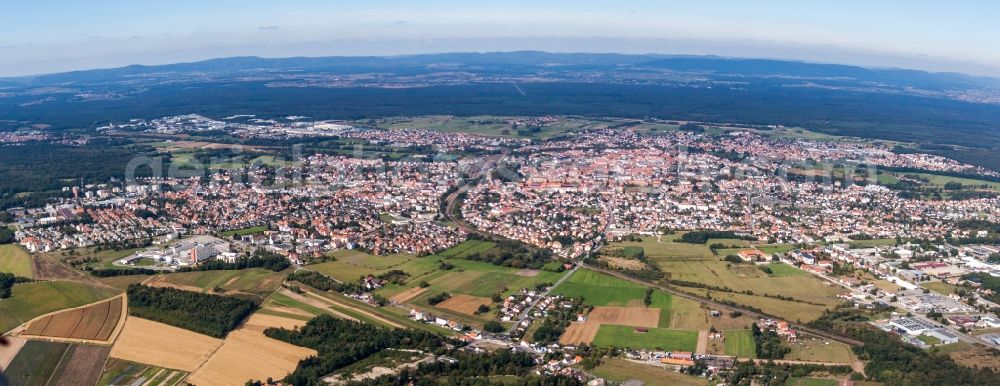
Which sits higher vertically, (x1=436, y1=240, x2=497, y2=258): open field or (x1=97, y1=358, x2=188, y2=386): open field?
(x1=436, y1=240, x2=497, y2=258): open field

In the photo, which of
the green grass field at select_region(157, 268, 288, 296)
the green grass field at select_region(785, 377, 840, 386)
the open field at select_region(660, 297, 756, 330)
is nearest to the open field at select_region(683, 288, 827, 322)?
the open field at select_region(660, 297, 756, 330)

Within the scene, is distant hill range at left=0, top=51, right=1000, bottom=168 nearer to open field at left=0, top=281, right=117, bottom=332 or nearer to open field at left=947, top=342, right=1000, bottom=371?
open field at left=947, top=342, right=1000, bottom=371

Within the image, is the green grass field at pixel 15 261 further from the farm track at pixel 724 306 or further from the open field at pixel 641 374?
the open field at pixel 641 374

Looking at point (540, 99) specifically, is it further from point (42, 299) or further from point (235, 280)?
point (42, 299)

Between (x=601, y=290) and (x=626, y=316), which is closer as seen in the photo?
(x=626, y=316)

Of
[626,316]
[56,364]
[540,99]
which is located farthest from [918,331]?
[540,99]

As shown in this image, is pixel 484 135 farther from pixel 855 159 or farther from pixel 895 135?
pixel 895 135

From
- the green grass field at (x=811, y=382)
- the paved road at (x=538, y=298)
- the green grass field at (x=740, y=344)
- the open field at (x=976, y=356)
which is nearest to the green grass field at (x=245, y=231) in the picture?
the paved road at (x=538, y=298)
